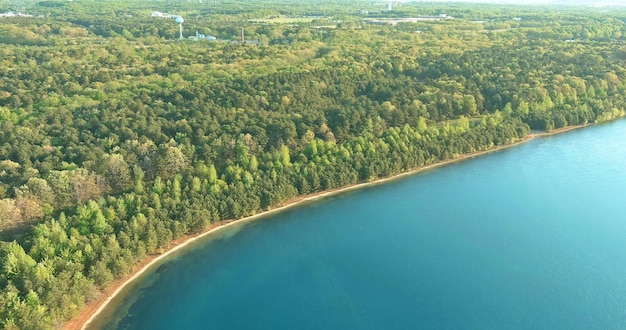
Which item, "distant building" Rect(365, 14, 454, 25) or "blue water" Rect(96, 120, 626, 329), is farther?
"distant building" Rect(365, 14, 454, 25)

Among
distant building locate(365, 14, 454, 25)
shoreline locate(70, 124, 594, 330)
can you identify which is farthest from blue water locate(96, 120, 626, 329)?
distant building locate(365, 14, 454, 25)

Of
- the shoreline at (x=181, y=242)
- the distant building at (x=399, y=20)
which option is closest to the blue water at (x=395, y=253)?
the shoreline at (x=181, y=242)

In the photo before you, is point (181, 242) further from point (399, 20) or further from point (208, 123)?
point (399, 20)

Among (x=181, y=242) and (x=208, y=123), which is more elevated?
(x=208, y=123)

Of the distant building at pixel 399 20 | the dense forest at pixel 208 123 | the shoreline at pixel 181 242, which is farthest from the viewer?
the distant building at pixel 399 20

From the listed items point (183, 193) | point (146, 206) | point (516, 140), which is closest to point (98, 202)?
point (146, 206)

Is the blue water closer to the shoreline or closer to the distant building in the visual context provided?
the shoreline

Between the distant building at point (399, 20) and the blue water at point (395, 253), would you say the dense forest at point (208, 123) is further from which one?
the distant building at point (399, 20)

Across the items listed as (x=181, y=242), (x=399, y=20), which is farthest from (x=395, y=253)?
(x=399, y=20)
